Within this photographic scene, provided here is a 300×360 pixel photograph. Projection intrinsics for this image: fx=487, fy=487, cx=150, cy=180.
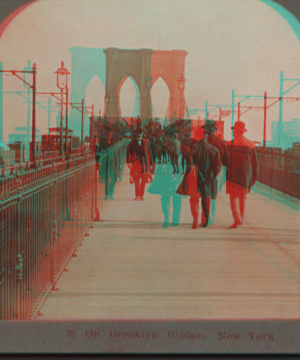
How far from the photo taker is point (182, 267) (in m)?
3.71

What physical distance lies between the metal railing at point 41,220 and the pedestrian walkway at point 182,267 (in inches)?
6.2

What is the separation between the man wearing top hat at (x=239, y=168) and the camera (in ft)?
12.7

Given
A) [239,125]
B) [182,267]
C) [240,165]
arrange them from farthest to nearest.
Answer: [240,165], [239,125], [182,267]

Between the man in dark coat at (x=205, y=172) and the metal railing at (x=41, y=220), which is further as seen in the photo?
the man in dark coat at (x=205, y=172)

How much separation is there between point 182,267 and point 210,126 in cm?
113

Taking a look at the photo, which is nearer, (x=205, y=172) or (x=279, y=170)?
(x=279, y=170)

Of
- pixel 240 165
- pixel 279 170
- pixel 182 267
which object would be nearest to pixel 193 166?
pixel 240 165

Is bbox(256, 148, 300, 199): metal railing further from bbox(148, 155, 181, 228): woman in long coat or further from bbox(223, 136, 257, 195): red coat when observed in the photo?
bbox(148, 155, 181, 228): woman in long coat

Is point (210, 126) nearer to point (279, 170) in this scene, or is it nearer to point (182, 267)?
point (279, 170)

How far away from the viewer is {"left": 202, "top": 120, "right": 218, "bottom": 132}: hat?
385 centimetres

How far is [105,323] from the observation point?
3375 mm

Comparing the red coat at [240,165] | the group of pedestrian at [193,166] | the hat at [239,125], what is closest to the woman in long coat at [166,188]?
the group of pedestrian at [193,166]

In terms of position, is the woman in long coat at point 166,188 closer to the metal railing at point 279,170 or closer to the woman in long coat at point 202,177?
the woman in long coat at point 202,177

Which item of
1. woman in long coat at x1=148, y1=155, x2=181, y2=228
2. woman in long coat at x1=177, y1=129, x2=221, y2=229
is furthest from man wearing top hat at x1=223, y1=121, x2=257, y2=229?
woman in long coat at x1=148, y1=155, x2=181, y2=228
